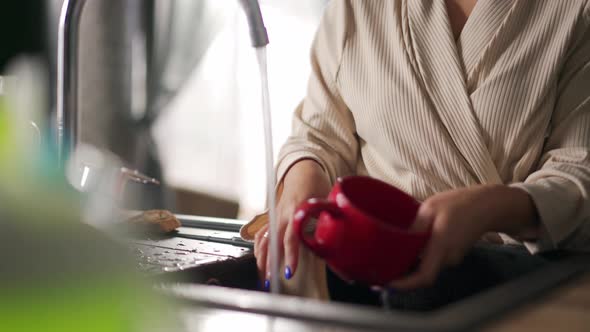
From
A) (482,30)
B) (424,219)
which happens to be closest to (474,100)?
(482,30)

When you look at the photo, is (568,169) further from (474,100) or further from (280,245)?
(280,245)

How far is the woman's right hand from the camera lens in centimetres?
84

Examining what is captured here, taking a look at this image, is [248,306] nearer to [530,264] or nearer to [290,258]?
[290,258]

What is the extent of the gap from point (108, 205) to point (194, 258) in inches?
6.5

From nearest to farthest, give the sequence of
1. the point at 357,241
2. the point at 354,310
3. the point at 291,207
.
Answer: the point at 354,310
the point at 357,241
the point at 291,207

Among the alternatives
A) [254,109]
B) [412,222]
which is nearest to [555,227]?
[412,222]

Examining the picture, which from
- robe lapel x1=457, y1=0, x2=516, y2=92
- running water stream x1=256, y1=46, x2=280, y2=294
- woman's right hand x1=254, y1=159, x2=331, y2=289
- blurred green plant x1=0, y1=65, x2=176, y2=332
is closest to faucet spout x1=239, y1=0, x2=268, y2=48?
running water stream x1=256, y1=46, x2=280, y2=294

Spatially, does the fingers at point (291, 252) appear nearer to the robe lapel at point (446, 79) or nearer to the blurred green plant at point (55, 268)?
the robe lapel at point (446, 79)

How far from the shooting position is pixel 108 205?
1.01 meters

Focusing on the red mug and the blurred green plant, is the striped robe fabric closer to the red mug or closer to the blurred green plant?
the red mug

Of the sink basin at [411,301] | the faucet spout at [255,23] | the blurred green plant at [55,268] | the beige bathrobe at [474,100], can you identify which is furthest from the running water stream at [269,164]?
the blurred green plant at [55,268]

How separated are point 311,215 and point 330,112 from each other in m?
0.50

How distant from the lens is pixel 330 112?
1.13 metres

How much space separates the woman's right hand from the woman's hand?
19 cm
